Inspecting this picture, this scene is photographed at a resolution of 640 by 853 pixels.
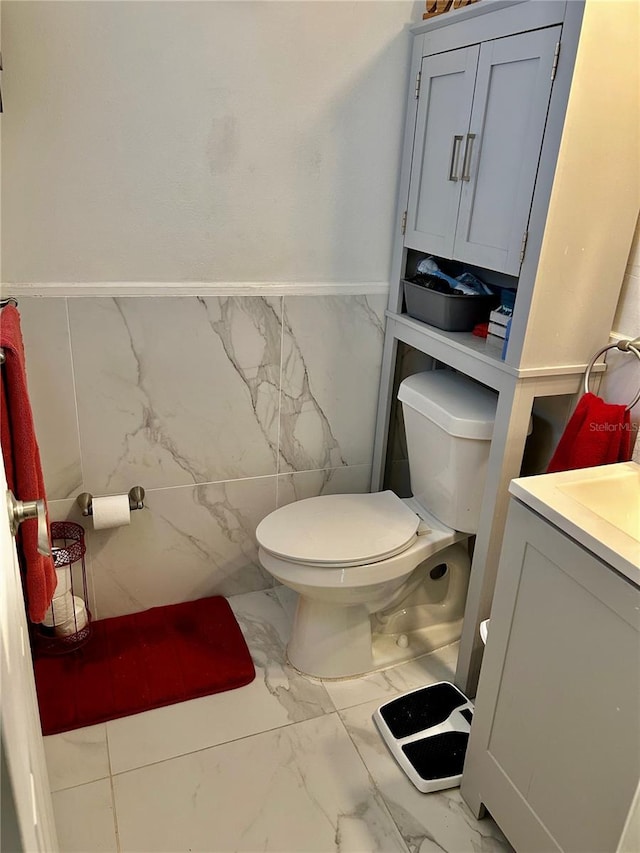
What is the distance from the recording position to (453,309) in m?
1.73

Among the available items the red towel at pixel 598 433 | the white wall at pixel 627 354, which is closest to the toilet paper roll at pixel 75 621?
the red towel at pixel 598 433

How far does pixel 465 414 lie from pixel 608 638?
74 cm

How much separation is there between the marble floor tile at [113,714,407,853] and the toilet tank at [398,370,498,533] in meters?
0.69

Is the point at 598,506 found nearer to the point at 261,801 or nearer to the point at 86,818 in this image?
the point at 261,801

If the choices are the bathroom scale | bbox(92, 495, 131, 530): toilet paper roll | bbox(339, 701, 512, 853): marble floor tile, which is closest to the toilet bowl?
the bathroom scale

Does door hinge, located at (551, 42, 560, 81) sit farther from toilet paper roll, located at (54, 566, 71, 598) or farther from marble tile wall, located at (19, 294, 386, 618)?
toilet paper roll, located at (54, 566, 71, 598)

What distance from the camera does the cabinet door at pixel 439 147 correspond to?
158 cm

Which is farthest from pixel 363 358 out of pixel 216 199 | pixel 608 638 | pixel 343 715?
pixel 608 638

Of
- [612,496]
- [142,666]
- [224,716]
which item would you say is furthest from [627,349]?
[142,666]

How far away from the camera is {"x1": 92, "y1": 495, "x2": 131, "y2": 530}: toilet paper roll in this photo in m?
1.81

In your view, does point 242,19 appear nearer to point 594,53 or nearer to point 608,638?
point 594,53

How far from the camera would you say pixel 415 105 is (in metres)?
1.78

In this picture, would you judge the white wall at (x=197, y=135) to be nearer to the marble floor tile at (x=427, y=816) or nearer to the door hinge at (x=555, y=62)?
the door hinge at (x=555, y=62)

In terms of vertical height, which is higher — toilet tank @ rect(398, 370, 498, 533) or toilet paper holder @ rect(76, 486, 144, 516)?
toilet tank @ rect(398, 370, 498, 533)
